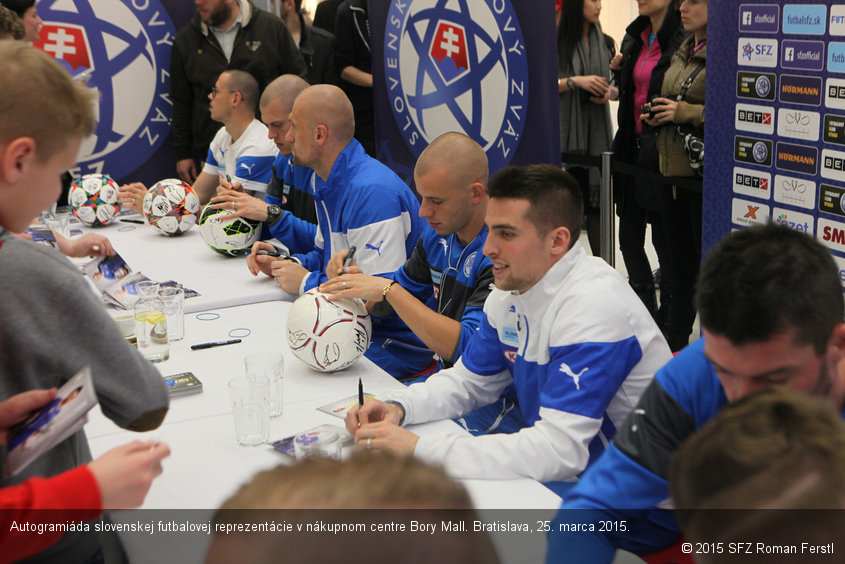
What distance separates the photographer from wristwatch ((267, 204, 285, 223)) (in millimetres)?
3689

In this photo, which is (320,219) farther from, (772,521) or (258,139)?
(772,521)

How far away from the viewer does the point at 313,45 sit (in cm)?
625

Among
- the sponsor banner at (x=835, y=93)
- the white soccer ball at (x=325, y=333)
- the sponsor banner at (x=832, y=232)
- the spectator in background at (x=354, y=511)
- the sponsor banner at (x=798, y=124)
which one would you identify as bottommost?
the white soccer ball at (x=325, y=333)

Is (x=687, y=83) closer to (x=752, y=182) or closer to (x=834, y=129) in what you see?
(x=752, y=182)

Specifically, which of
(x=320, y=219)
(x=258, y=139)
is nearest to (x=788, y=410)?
(x=320, y=219)

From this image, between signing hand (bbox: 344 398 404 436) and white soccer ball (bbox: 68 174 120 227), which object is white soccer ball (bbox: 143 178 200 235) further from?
signing hand (bbox: 344 398 404 436)

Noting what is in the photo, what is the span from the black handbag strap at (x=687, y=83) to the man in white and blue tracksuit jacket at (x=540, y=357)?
185 centimetres

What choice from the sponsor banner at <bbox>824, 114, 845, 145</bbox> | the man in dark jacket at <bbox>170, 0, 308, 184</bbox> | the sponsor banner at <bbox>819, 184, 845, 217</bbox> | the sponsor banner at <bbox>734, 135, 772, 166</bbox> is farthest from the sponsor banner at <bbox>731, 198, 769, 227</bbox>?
the man in dark jacket at <bbox>170, 0, 308, 184</bbox>

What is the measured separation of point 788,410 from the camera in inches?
26.8

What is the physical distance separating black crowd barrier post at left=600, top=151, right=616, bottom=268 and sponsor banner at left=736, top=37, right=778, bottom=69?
1170 millimetres

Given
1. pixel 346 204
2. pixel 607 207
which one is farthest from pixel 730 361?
pixel 607 207

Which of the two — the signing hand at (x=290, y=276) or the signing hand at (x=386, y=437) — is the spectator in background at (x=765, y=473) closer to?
the signing hand at (x=386, y=437)

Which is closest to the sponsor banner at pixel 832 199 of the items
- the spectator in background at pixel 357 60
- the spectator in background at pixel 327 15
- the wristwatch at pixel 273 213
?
the wristwatch at pixel 273 213

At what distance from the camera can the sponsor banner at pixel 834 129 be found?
2.74m
